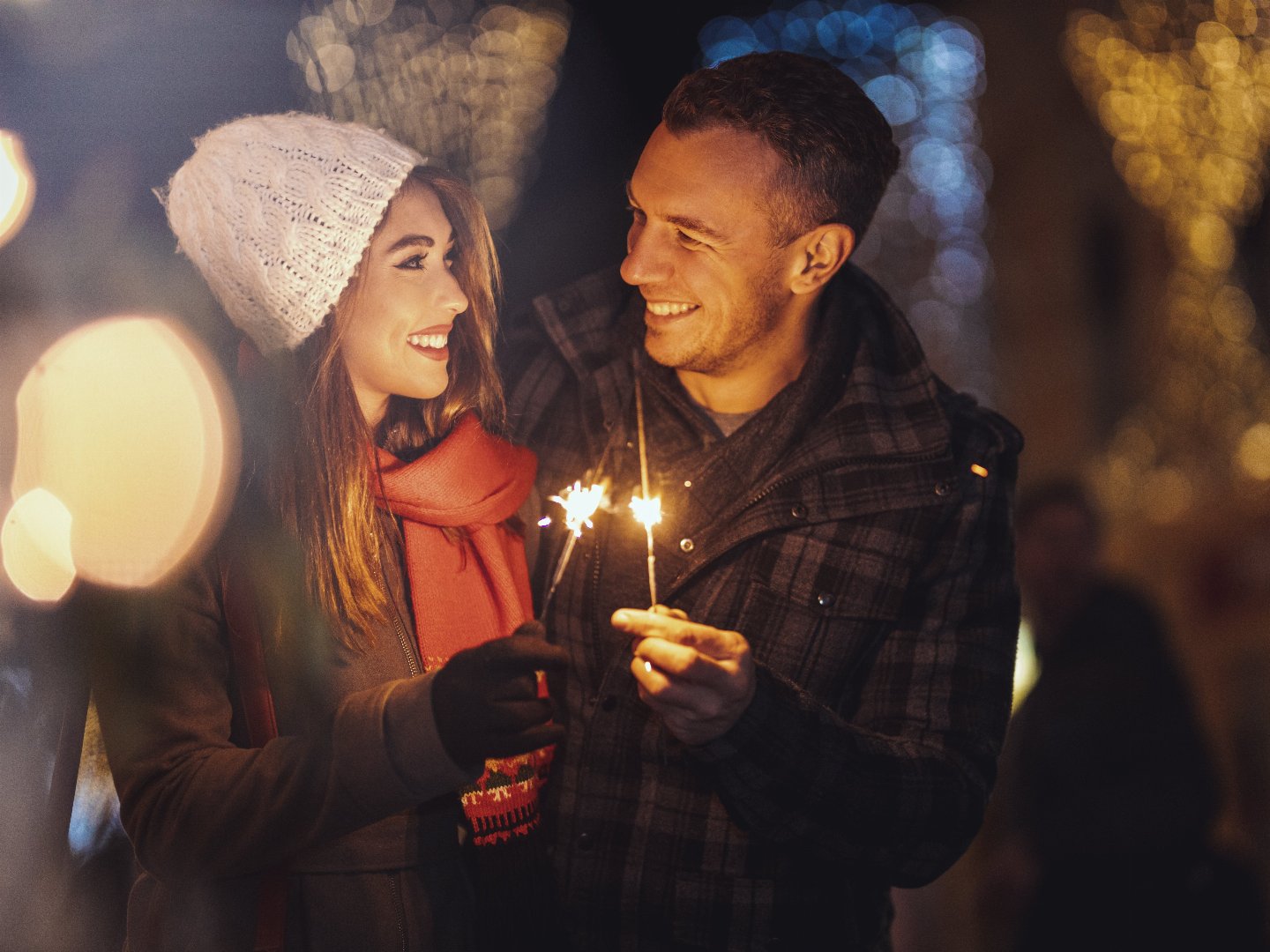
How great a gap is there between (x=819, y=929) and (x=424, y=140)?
1205 mm

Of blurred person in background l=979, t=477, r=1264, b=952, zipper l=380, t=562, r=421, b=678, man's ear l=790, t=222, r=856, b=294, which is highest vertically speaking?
man's ear l=790, t=222, r=856, b=294

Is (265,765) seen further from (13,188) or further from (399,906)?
(13,188)

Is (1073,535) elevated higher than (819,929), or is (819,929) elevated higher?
(1073,535)

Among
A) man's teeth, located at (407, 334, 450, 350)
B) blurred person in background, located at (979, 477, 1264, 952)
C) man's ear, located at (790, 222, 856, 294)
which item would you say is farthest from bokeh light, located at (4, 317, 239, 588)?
blurred person in background, located at (979, 477, 1264, 952)

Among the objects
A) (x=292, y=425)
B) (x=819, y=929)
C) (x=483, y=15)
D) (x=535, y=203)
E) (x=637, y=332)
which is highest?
(x=483, y=15)

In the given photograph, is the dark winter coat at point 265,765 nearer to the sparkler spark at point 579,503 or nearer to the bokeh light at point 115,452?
the bokeh light at point 115,452

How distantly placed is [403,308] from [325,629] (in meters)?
0.38

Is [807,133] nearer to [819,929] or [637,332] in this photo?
[637,332]

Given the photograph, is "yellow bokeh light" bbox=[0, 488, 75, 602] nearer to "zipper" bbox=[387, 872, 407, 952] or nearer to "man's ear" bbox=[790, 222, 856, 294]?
"zipper" bbox=[387, 872, 407, 952]

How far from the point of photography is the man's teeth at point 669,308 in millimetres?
1497

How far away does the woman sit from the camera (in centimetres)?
123

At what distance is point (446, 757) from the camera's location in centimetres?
126

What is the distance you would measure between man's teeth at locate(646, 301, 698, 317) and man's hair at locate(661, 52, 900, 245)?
0.16 metres

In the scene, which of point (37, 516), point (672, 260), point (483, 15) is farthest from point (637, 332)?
point (37, 516)
